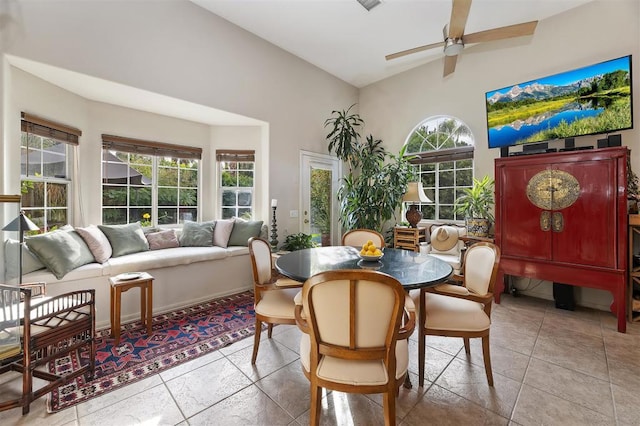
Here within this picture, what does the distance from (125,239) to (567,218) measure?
498 cm

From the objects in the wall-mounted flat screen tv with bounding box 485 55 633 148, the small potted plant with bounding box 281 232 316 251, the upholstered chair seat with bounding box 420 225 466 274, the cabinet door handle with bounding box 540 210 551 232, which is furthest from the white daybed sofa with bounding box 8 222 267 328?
the wall-mounted flat screen tv with bounding box 485 55 633 148

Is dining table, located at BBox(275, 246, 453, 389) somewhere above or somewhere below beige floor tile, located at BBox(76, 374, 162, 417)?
above

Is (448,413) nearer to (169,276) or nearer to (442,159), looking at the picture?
(169,276)

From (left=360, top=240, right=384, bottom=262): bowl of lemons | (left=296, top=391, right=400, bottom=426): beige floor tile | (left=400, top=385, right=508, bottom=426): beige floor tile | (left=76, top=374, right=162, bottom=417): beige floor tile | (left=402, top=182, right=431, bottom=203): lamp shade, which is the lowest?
(left=400, top=385, right=508, bottom=426): beige floor tile

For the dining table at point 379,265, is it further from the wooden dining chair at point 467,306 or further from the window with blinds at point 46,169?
the window with blinds at point 46,169

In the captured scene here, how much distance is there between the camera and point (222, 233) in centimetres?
386

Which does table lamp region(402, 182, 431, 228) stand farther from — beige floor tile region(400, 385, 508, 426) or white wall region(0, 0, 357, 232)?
beige floor tile region(400, 385, 508, 426)

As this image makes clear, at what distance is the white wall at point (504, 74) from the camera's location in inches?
119

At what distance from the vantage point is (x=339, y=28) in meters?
3.71

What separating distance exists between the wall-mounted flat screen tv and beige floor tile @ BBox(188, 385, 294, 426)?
12.8 feet

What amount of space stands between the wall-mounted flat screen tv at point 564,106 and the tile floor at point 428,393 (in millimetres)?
2240

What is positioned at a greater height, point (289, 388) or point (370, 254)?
point (370, 254)

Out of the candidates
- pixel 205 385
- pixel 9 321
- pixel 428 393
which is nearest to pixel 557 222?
pixel 428 393

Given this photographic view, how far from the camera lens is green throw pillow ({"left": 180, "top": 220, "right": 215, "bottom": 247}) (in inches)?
147
